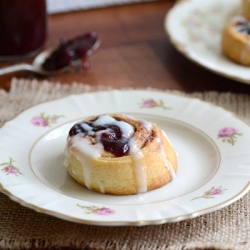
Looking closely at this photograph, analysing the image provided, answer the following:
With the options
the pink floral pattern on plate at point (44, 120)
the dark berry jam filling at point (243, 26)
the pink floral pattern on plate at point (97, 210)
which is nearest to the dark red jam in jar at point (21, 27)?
the pink floral pattern on plate at point (44, 120)

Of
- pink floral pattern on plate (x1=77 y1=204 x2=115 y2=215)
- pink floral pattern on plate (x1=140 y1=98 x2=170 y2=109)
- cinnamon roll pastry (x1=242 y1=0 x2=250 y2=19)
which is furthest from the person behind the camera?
cinnamon roll pastry (x1=242 y1=0 x2=250 y2=19)

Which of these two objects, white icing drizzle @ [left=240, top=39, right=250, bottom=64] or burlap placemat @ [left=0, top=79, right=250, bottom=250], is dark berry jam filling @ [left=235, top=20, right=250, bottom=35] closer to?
white icing drizzle @ [left=240, top=39, right=250, bottom=64]

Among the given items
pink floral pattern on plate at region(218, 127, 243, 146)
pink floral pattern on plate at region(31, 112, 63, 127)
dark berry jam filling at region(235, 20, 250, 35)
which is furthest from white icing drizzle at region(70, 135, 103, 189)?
dark berry jam filling at region(235, 20, 250, 35)

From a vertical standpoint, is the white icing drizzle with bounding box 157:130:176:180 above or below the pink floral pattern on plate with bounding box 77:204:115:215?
below

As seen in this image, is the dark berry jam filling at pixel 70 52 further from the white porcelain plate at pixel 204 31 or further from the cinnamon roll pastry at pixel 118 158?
the cinnamon roll pastry at pixel 118 158

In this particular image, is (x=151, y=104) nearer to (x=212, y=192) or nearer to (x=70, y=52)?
(x=212, y=192)

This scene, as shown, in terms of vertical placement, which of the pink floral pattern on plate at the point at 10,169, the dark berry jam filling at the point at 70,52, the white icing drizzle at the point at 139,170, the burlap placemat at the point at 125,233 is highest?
the white icing drizzle at the point at 139,170

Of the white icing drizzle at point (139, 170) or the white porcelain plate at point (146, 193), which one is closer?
the white porcelain plate at point (146, 193)
